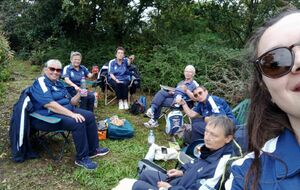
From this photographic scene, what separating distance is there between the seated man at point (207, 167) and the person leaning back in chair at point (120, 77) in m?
3.66

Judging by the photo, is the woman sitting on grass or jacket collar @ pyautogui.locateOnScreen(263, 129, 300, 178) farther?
the woman sitting on grass

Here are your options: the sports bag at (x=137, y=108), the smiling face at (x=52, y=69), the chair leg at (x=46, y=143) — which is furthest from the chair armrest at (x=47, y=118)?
the sports bag at (x=137, y=108)

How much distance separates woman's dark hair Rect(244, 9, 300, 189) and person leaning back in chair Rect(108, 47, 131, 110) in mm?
5689

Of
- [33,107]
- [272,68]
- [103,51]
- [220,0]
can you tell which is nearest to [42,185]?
[33,107]

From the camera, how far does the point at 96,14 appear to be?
9.18 m

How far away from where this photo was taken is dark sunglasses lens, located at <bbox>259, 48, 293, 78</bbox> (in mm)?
828

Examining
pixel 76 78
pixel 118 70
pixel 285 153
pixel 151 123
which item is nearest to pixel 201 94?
pixel 151 123

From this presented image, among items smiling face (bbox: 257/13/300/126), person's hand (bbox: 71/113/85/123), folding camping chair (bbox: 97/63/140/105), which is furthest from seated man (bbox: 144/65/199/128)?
smiling face (bbox: 257/13/300/126)

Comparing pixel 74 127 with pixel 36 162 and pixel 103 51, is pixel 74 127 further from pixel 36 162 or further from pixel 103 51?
pixel 103 51

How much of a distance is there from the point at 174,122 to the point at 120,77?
197 centimetres

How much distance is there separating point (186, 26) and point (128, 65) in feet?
10.7

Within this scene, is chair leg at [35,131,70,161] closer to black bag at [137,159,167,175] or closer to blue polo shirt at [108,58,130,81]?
black bag at [137,159,167,175]

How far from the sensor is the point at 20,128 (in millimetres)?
4074

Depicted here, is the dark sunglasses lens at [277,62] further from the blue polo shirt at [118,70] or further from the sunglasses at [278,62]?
the blue polo shirt at [118,70]
